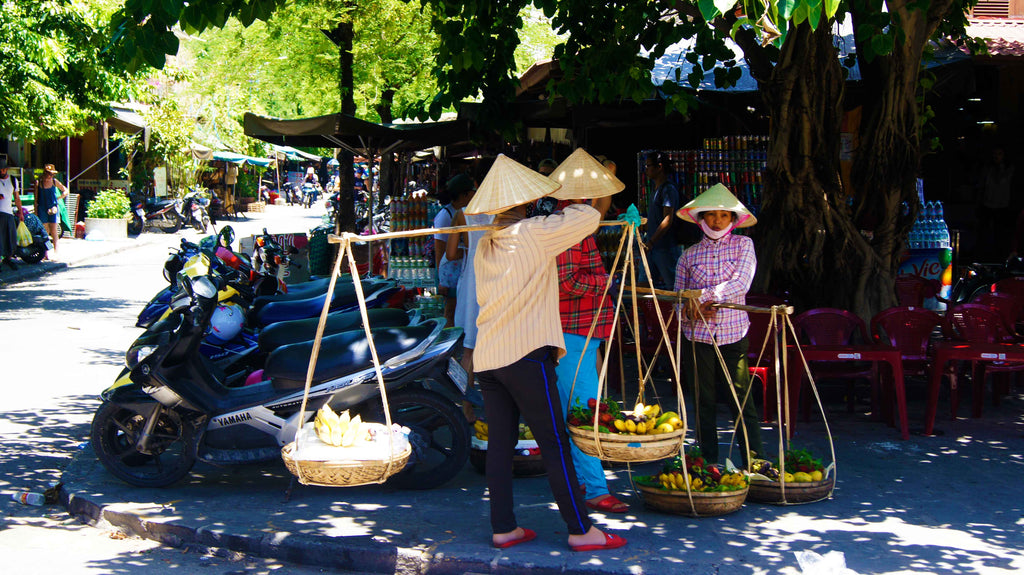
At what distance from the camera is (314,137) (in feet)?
44.6

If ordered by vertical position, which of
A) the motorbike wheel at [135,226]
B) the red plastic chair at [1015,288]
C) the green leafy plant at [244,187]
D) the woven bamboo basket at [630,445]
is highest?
the green leafy plant at [244,187]

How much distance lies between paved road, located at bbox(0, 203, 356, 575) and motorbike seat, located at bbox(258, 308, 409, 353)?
5.21 ft

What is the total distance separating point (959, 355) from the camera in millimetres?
7109

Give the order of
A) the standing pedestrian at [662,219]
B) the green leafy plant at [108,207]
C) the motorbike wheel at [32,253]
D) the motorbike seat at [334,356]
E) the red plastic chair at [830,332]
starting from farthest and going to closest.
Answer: the green leafy plant at [108,207], the motorbike wheel at [32,253], the standing pedestrian at [662,219], the red plastic chair at [830,332], the motorbike seat at [334,356]

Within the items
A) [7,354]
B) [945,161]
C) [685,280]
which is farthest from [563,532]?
[945,161]

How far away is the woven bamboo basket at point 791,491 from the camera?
5.61 m

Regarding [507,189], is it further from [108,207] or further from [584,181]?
[108,207]

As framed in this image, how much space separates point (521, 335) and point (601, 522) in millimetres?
1314

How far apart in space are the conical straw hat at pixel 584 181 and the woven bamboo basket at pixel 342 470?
5.61 ft

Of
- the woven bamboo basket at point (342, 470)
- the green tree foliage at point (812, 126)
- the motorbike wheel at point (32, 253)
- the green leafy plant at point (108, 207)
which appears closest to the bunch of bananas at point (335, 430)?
the woven bamboo basket at point (342, 470)

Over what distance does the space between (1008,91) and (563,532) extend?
13.2 m

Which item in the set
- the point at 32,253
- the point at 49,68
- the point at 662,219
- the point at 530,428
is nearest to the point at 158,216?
the point at 32,253

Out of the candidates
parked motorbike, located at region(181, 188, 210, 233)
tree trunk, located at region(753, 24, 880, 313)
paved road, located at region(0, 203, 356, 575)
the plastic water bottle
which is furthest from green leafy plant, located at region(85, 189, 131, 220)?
tree trunk, located at region(753, 24, 880, 313)

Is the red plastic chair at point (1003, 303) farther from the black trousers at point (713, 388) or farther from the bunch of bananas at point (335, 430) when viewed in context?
the bunch of bananas at point (335, 430)
